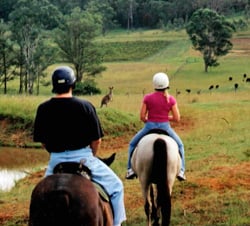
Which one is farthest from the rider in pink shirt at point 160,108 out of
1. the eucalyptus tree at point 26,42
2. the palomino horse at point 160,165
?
the eucalyptus tree at point 26,42

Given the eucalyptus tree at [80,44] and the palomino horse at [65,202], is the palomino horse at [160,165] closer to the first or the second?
the palomino horse at [65,202]

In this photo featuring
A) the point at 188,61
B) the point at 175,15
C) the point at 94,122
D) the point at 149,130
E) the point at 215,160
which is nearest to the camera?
the point at 94,122

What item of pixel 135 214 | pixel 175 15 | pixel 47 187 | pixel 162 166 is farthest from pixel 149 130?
pixel 175 15

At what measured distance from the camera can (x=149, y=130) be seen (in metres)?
8.73

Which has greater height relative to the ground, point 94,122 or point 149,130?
point 94,122

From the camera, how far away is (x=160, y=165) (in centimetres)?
808

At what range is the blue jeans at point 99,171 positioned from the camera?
18.1 ft

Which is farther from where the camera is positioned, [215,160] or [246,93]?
[246,93]

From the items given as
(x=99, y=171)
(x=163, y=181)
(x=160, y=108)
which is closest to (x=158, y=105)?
(x=160, y=108)

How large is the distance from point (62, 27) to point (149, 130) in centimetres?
5143

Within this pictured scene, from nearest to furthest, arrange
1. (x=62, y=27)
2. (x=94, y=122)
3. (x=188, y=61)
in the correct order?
(x=94, y=122) → (x=62, y=27) → (x=188, y=61)

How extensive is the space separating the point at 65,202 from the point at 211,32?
60381 mm

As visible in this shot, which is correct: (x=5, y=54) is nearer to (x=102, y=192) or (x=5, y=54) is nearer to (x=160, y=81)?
(x=160, y=81)

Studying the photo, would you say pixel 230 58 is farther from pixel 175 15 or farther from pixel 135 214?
pixel 135 214
